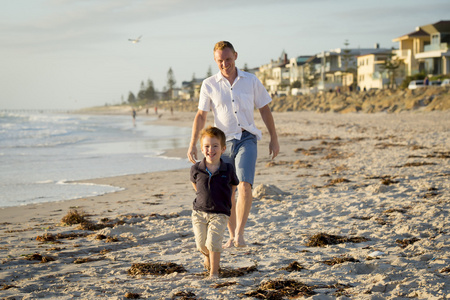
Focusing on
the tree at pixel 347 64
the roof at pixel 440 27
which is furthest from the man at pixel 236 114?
the tree at pixel 347 64

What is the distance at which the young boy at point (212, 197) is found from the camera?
3.99m

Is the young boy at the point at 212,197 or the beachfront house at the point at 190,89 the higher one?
the beachfront house at the point at 190,89

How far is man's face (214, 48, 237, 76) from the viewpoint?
15.1 ft

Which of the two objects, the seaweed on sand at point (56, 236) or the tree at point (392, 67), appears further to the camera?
the tree at point (392, 67)

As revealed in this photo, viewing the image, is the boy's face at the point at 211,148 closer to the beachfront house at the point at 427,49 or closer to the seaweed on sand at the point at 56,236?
the seaweed on sand at the point at 56,236

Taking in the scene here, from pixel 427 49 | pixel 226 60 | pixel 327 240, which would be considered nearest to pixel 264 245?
pixel 327 240

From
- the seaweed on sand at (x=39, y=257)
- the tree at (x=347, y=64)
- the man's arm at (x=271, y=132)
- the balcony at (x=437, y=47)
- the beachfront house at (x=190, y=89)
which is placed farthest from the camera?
the beachfront house at (x=190, y=89)

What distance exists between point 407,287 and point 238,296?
1.22m

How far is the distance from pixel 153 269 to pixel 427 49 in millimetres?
56030

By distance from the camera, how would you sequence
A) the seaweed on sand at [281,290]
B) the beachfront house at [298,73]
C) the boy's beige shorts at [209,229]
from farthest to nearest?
the beachfront house at [298,73] < the boy's beige shorts at [209,229] < the seaweed on sand at [281,290]

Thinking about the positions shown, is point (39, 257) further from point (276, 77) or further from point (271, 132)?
point (276, 77)

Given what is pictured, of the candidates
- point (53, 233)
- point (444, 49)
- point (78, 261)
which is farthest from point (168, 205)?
point (444, 49)

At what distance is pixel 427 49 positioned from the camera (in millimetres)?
53781

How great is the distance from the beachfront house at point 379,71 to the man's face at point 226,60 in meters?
51.6
